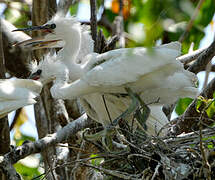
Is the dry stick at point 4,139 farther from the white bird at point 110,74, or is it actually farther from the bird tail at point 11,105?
the white bird at point 110,74

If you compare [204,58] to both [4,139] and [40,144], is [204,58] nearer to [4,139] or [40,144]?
[40,144]

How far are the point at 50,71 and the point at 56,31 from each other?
53 centimetres

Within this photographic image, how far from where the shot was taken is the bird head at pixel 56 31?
15.0ft

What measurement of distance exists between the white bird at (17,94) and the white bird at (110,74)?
0.20 metres

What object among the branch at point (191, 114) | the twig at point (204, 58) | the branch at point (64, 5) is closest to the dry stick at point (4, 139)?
the branch at point (64, 5)

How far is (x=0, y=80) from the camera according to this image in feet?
14.2

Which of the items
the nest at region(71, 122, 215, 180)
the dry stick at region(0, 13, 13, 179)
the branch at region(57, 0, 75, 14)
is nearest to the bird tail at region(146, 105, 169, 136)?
the nest at region(71, 122, 215, 180)

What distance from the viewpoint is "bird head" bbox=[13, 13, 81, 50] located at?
457 centimetres

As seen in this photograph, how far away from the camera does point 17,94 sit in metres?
4.23

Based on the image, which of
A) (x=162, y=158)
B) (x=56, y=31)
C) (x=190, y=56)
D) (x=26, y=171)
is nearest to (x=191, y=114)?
(x=190, y=56)

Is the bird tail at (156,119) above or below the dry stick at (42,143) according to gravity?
above

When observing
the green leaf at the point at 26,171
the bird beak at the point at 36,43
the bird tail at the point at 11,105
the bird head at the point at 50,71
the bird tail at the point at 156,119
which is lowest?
the green leaf at the point at 26,171

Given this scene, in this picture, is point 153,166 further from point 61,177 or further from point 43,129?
point 43,129

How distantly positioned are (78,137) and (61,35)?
52.0 inches
